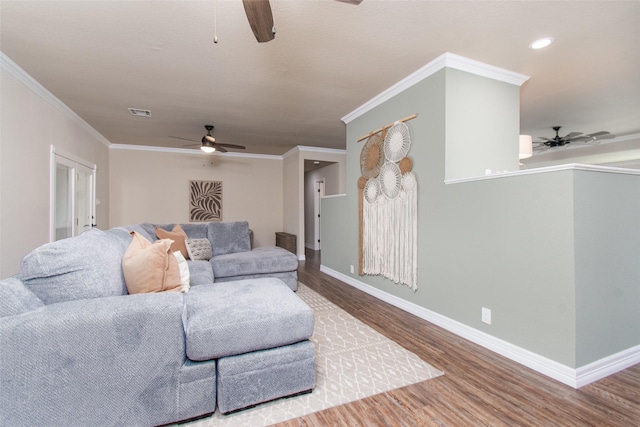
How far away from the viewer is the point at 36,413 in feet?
3.94

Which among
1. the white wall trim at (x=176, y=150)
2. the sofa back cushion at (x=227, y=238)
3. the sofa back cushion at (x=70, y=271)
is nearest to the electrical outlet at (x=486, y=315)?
the sofa back cushion at (x=70, y=271)

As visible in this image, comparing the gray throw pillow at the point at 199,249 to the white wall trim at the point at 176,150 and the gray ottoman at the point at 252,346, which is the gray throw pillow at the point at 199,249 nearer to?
the gray ottoman at the point at 252,346

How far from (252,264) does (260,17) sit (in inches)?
107

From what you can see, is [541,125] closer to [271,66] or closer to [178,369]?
[271,66]

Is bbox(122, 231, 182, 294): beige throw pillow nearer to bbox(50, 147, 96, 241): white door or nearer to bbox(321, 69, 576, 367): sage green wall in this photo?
bbox(321, 69, 576, 367): sage green wall

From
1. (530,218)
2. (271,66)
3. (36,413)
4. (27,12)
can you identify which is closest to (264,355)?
(36,413)

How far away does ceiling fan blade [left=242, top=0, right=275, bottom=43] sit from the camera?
139cm

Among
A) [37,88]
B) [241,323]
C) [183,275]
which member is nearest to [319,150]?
[37,88]

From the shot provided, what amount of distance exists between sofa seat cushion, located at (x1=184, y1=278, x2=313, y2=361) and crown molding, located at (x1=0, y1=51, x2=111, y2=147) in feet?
9.51

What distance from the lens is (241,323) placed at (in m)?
1.53

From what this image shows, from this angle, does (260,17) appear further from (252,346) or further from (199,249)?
(199,249)

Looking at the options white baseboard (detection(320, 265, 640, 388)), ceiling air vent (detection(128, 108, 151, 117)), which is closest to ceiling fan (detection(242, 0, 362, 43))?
white baseboard (detection(320, 265, 640, 388))

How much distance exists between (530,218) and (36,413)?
2.93 metres

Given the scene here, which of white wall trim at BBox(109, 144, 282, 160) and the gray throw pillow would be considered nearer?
the gray throw pillow
